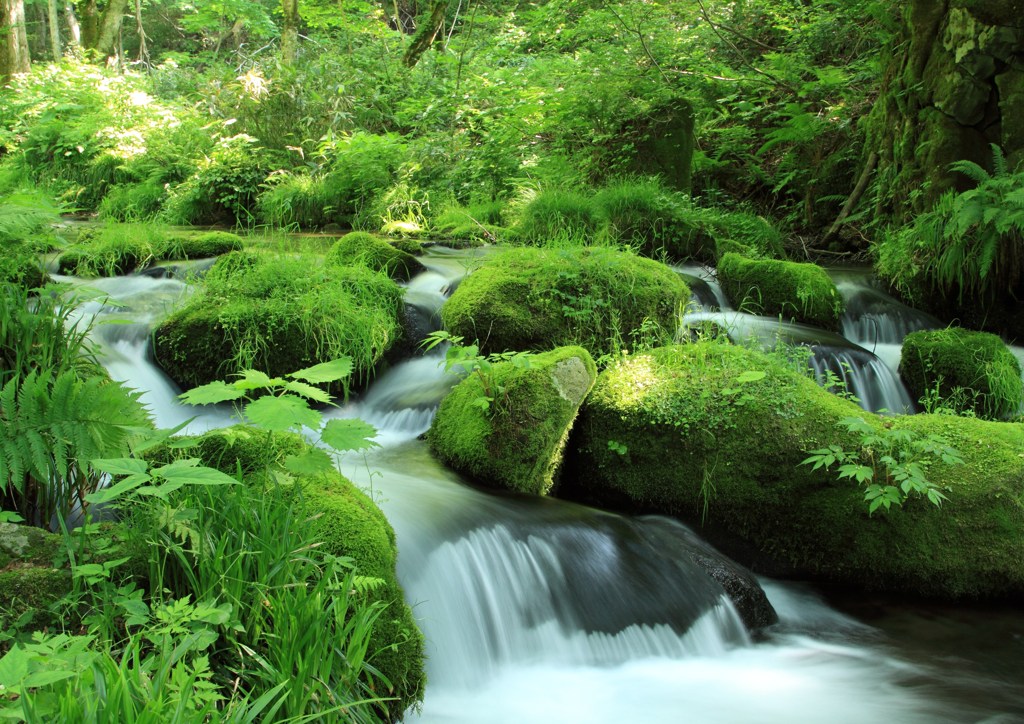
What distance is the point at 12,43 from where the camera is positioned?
14969 mm

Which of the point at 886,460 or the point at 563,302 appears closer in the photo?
the point at 886,460

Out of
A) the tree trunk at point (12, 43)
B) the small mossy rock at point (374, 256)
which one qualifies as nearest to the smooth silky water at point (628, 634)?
the small mossy rock at point (374, 256)

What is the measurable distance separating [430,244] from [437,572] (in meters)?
5.85

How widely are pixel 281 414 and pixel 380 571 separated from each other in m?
0.76

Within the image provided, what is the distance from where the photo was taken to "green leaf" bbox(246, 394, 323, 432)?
2.58m

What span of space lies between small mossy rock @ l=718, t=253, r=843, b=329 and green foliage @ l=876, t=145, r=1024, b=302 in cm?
104

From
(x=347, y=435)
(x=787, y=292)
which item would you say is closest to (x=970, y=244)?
(x=787, y=292)

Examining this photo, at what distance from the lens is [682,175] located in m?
10.2

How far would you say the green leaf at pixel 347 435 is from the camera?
2680 mm

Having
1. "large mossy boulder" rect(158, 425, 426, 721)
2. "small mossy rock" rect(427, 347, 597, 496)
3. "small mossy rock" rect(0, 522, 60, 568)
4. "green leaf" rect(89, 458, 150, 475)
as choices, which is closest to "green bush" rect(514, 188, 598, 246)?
"small mossy rock" rect(427, 347, 597, 496)

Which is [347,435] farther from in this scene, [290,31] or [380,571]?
[290,31]

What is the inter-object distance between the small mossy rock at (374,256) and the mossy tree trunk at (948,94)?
544cm

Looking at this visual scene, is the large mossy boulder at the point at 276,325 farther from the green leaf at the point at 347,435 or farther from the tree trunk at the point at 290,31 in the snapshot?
the tree trunk at the point at 290,31

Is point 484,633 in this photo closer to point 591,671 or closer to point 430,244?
point 591,671
